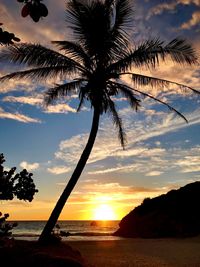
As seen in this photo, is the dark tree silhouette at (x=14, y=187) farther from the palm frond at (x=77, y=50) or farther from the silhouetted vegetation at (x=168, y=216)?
the silhouetted vegetation at (x=168, y=216)

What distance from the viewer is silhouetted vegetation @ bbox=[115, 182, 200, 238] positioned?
25484 millimetres

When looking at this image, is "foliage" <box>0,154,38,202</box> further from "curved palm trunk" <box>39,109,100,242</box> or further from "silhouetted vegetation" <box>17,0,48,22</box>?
"curved palm trunk" <box>39,109,100,242</box>

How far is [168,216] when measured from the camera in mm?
→ 26656

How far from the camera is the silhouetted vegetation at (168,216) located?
1003 inches

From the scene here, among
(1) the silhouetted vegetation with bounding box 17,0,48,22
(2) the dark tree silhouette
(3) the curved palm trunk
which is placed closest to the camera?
A: (1) the silhouetted vegetation with bounding box 17,0,48,22

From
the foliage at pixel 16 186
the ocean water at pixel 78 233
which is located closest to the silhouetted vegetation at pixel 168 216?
the ocean water at pixel 78 233

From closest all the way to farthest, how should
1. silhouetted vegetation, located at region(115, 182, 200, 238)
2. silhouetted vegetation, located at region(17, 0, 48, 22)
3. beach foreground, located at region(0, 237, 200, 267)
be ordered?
1. silhouetted vegetation, located at region(17, 0, 48, 22)
2. beach foreground, located at region(0, 237, 200, 267)
3. silhouetted vegetation, located at region(115, 182, 200, 238)

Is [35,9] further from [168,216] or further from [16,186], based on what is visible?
[168,216]

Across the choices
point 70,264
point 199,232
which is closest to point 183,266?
point 70,264

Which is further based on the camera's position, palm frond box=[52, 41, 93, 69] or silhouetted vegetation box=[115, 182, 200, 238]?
silhouetted vegetation box=[115, 182, 200, 238]

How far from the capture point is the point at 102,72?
46.5 feet

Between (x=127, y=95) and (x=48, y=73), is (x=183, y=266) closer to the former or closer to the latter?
(x=127, y=95)

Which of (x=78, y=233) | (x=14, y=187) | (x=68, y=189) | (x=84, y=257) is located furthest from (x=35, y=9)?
(x=78, y=233)

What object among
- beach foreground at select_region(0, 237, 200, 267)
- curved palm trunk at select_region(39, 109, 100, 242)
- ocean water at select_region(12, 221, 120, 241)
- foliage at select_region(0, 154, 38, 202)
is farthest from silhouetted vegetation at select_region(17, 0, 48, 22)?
ocean water at select_region(12, 221, 120, 241)
